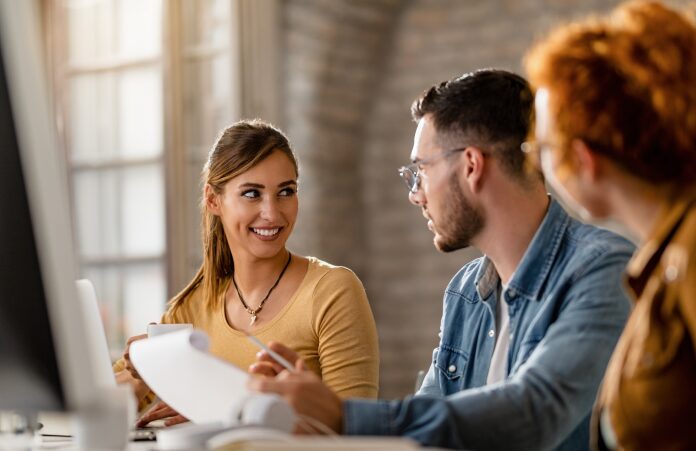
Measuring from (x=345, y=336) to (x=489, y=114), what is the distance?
32.8 inches

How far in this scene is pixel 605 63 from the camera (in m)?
1.23

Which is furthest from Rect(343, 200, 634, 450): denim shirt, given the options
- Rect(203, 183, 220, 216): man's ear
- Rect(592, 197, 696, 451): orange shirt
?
Rect(203, 183, 220, 216): man's ear

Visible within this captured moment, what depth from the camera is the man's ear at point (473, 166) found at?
185cm

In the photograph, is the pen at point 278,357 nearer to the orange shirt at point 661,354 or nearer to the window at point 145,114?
the orange shirt at point 661,354

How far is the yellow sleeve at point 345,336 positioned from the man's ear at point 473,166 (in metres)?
0.76

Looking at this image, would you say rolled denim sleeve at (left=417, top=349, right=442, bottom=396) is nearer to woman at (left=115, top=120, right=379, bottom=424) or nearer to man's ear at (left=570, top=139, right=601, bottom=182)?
woman at (left=115, top=120, right=379, bottom=424)

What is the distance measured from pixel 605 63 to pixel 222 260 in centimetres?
177

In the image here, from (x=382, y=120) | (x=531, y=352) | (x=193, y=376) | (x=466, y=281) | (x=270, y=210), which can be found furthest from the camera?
(x=382, y=120)

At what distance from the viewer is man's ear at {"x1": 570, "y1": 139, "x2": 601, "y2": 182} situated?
1.23 meters

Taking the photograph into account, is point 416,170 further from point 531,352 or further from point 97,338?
point 97,338

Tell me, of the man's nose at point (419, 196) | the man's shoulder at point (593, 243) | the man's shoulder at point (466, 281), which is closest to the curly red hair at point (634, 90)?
the man's shoulder at point (593, 243)

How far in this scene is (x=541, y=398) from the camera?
4.75ft

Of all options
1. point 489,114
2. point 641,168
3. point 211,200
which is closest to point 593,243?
point 489,114

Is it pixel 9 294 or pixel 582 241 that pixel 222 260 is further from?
pixel 9 294
